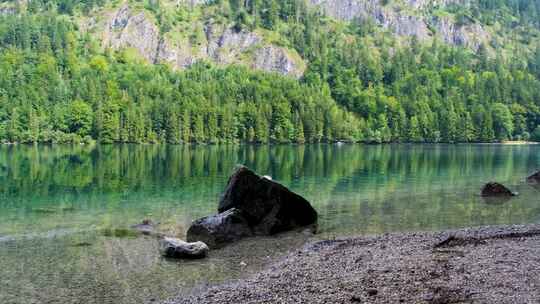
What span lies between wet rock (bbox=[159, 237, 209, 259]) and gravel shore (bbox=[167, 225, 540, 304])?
4277mm

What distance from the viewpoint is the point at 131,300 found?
2138 centimetres

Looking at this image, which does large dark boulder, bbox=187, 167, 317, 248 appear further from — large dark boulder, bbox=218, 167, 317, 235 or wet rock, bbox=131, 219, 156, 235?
wet rock, bbox=131, 219, 156, 235

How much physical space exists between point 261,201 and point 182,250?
10.1 m

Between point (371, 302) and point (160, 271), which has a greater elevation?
point (371, 302)

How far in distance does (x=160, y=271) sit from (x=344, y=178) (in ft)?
160

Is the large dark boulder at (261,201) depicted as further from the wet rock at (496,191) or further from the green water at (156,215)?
the wet rock at (496,191)

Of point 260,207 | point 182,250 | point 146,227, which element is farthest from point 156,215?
point 182,250

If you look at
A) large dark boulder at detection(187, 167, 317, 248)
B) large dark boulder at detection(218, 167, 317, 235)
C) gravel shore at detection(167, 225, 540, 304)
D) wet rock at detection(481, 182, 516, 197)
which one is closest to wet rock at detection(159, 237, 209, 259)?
gravel shore at detection(167, 225, 540, 304)

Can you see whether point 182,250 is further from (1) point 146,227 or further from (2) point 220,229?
(1) point 146,227

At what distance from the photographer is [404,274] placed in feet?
68.3

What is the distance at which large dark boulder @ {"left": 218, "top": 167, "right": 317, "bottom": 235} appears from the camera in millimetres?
36625

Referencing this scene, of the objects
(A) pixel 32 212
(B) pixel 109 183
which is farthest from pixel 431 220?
(B) pixel 109 183

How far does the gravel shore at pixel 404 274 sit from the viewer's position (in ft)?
58.2

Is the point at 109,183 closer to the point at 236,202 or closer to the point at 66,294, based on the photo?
the point at 236,202
